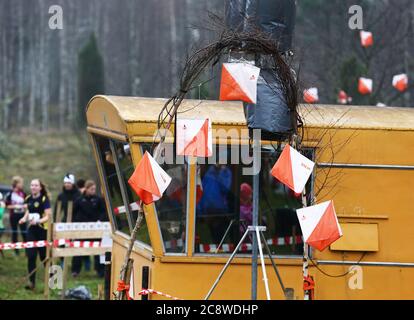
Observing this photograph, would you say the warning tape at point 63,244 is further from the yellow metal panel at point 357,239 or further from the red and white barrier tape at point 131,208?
the yellow metal panel at point 357,239

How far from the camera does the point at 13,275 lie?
58.5ft

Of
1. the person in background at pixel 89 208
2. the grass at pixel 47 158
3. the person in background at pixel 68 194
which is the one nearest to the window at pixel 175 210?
the person in background at pixel 89 208

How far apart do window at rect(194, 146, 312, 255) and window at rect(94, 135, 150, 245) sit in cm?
71

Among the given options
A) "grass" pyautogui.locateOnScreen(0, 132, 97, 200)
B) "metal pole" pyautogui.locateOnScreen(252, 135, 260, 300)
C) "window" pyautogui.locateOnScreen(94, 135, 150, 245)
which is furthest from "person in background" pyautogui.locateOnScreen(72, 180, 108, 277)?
"grass" pyautogui.locateOnScreen(0, 132, 97, 200)

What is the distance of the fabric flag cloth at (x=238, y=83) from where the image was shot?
352 inches

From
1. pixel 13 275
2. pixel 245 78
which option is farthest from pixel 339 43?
pixel 245 78

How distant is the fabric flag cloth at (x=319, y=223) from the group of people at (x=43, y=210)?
8.04m

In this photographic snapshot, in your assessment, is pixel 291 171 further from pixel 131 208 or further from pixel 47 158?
pixel 47 158

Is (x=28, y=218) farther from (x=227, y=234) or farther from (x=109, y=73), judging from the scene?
(x=109, y=73)

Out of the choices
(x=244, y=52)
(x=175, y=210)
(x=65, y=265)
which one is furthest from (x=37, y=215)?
(x=244, y=52)

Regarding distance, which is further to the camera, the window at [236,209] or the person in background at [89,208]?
the person in background at [89,208]

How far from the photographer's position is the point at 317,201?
1050 cm

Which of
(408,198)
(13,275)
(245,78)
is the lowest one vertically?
(13,275)
